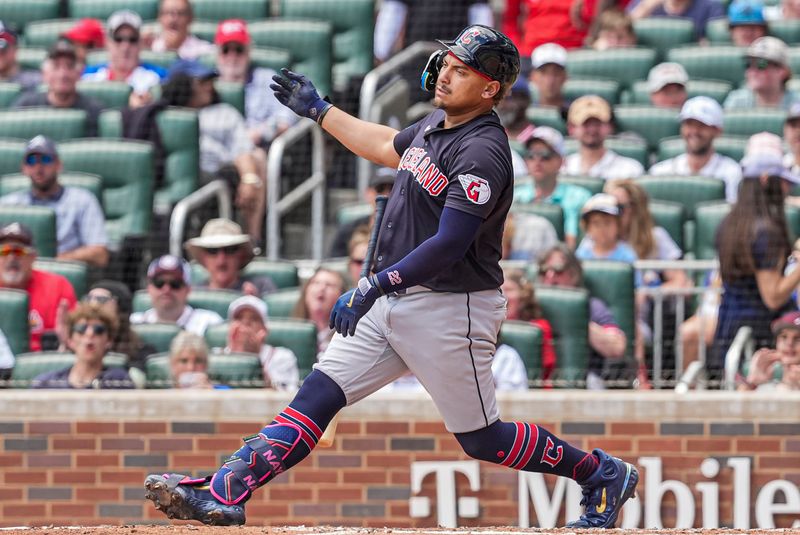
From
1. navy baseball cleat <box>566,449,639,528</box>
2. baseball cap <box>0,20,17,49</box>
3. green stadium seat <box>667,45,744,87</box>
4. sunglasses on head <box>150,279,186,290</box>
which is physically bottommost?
navy baseball cleat <box>566,449,639,528</box>

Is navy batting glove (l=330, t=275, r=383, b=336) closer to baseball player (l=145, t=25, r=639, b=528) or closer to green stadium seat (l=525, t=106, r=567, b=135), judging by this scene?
baseball player (l=145, t=25, r=639, b=528)

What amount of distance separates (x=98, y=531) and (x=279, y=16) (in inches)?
262

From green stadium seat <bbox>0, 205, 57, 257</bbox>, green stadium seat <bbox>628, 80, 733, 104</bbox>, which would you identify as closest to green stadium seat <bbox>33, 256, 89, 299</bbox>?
green stadium seat <bbox>0, 205, 57, 257</bbox>

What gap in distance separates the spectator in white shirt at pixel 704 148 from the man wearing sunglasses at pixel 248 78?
2404mm

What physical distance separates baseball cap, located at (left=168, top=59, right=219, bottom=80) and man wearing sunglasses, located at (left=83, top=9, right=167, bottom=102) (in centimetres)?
25

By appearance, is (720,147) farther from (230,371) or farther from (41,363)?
(41,363)

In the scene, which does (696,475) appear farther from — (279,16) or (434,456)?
(279,16)

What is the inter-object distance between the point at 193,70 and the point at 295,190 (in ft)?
3.22

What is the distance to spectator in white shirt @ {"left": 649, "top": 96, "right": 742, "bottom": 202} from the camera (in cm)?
866

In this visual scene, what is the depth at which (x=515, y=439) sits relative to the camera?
4.84m

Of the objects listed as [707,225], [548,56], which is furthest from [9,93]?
[707,225]

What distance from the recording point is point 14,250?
776 cm

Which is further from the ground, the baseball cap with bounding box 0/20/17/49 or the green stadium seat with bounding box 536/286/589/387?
the baseball cap with bounding box 0/20/17/49

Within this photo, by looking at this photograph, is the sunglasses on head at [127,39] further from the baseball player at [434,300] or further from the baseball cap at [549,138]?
the baseball player at [434,300]
